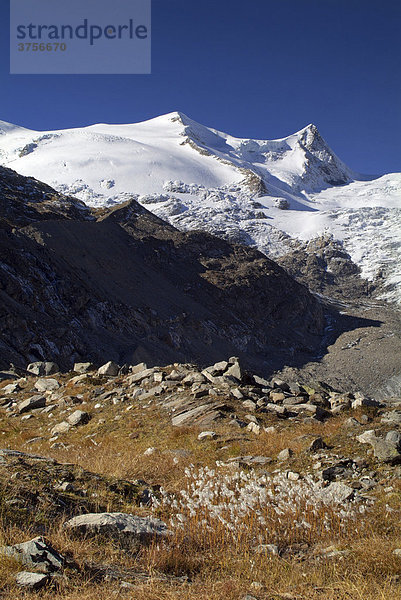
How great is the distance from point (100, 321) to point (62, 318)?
7831 mm

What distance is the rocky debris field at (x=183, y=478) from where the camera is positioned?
3.90 metres

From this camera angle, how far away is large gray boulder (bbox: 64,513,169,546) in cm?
421

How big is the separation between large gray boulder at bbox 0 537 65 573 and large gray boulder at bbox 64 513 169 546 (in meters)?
0.61

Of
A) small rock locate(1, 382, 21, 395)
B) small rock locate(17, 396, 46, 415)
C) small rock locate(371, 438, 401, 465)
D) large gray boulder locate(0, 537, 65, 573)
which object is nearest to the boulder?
small rock locate(1, 382, 21, 395)

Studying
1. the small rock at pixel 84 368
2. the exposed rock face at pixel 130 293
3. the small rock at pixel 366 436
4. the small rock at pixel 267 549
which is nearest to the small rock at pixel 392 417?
the small rock at pixel 366 436

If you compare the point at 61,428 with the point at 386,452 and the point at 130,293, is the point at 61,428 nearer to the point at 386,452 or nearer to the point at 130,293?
the point at 386,452

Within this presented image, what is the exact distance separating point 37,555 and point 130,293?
6365cm

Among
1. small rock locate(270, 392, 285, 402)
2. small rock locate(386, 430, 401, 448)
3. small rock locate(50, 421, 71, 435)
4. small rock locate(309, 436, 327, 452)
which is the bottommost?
small rock locate(50, 421, 71, 435)

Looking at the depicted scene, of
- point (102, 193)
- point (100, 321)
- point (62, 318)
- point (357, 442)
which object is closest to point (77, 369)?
point (357, 442)

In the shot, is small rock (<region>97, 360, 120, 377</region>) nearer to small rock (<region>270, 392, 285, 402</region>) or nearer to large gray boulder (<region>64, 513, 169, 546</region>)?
small rock (<region>270, 392, 285, 402</region>)

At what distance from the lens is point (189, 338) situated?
67.4 meters

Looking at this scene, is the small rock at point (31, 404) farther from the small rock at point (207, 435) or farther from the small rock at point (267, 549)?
the small rock at point (267, 549)

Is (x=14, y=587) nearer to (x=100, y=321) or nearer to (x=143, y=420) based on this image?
(x=143, y=420)

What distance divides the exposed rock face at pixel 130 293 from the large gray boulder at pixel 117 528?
91.4 feet
